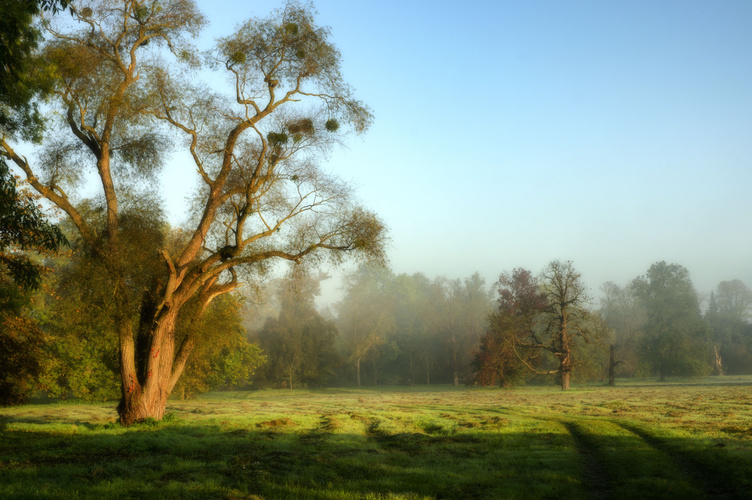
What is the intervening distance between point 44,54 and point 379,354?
59831 millimetres

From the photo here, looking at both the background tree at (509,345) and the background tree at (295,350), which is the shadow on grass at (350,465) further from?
the background tree at (295,350)

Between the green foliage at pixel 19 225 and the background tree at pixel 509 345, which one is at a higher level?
the green foliage at pixel 19 225

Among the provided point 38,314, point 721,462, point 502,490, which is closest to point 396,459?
point 502,490

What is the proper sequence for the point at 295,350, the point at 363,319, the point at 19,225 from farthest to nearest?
1. the point at 363,319
2. the point at 295,350
3. the point at 19,225

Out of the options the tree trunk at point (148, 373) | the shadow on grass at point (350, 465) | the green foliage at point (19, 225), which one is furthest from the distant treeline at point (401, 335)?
the shadow on grass at point (350, 465)

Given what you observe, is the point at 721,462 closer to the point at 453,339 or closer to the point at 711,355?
the point at 453,339

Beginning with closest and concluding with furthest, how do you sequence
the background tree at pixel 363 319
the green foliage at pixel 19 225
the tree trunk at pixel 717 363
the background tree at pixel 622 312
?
the green foliage at pixel 19 225 < the background tree at pixel 363 319 < the tree trunk at pixel 717 363 < the background tree at pixel 622 312

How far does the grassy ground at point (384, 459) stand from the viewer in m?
8.34

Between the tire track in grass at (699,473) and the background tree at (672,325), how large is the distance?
49.8 m

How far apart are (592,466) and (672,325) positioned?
220 feet

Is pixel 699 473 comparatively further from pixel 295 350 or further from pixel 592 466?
pixel 295 350

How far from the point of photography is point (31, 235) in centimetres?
1209

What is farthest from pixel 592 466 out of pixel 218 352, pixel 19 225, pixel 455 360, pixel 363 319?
pixel 363 319

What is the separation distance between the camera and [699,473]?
9.96 m
